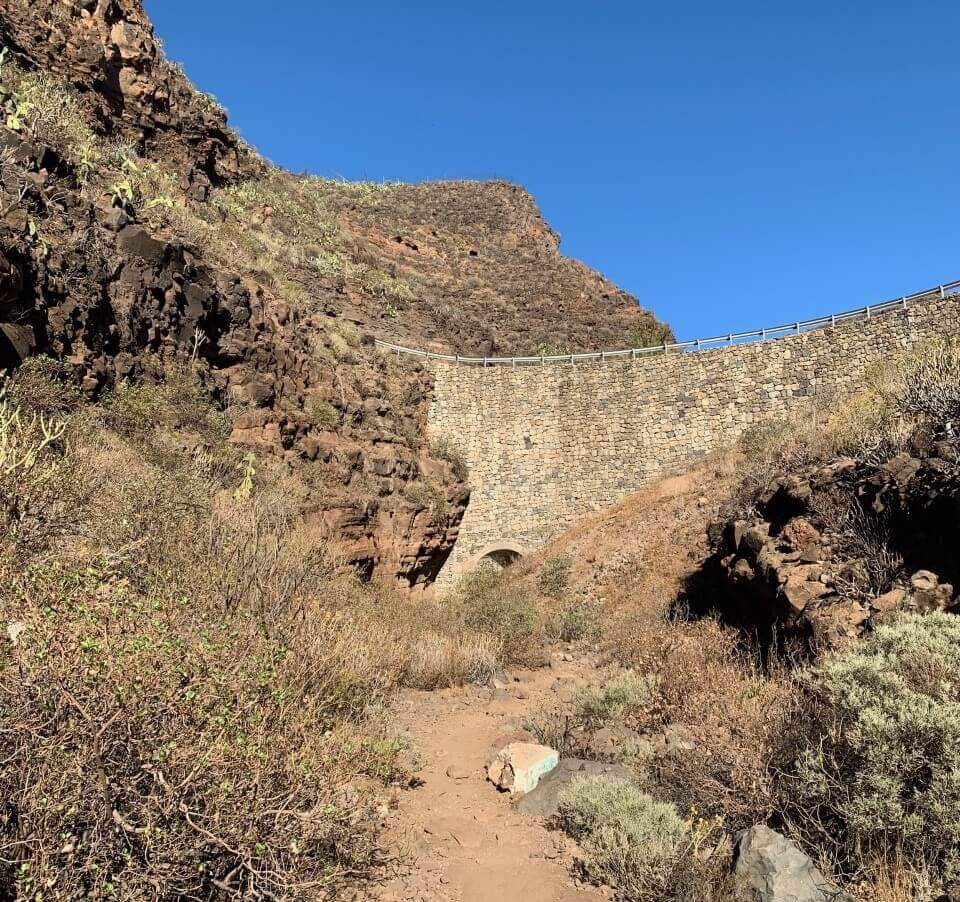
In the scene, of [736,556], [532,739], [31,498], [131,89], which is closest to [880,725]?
[532,739]

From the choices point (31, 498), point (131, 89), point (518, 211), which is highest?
point (518, 211)

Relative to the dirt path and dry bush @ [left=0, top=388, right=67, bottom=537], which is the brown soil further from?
dry bush @ [left=0, top=388, right=67, bottom=537]

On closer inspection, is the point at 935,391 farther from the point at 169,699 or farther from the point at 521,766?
the point at 169,699

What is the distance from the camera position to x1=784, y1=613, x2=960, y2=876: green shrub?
346 centimetres

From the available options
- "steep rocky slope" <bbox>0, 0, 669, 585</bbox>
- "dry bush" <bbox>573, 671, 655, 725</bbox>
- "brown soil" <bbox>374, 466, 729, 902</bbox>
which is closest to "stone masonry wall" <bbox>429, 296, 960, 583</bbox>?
"steep rocky slope" <bbox>0, 0, 669, 585</bbox>

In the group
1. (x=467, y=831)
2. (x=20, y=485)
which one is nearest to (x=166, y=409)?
(x=20, y=485)

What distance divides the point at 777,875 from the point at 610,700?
342 cm

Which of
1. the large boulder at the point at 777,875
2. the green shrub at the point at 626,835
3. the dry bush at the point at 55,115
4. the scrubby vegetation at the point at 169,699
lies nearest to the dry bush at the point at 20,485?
the scrubby vegetation at the point at 169,699

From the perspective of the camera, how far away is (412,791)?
201 inches

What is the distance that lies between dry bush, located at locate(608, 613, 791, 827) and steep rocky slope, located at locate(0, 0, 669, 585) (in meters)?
7.74

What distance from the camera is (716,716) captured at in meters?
5.50

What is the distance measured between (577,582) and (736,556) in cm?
697

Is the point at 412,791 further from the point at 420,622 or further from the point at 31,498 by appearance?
the point at 420,622

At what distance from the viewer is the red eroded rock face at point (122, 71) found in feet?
53.5
